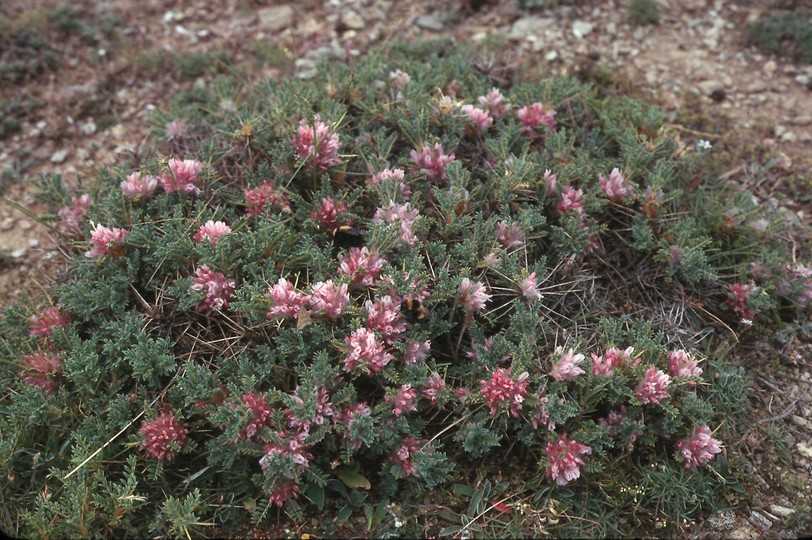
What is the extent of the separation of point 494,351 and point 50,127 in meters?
4.03

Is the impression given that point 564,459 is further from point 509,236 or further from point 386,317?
point 509,236

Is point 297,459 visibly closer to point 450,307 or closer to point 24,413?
point 450,307

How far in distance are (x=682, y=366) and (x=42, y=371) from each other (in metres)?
3.12

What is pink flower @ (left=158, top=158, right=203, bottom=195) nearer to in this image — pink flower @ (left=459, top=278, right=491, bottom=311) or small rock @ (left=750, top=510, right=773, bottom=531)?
pink flower @ (left=459, top=278, right=491, bottom=311)

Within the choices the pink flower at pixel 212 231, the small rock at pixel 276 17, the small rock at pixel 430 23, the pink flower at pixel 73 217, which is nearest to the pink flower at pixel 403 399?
the pink flower at pixel 212 231

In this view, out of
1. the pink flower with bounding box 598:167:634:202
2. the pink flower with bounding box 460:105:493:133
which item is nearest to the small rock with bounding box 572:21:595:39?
the pink flower with bounding box 460:105:493:133

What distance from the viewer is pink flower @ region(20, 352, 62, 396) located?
11.1 feet

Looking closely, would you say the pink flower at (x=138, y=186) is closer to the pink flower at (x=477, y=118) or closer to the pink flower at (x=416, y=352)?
the pink flower at (x=416, y=352)

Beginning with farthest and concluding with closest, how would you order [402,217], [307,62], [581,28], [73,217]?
[581,28]
[307,62]
[73,217]
[402,217]

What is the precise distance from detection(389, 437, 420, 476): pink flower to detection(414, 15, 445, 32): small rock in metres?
3.80

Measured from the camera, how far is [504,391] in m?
3.11

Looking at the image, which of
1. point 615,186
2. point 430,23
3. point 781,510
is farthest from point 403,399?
point 430,23

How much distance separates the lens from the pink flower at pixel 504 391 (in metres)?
3.11

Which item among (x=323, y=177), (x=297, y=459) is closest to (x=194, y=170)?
(x=323, y=177)
